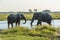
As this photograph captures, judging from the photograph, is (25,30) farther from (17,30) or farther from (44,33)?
(44,33)

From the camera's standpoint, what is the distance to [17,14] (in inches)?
635

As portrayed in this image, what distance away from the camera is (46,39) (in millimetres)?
10781

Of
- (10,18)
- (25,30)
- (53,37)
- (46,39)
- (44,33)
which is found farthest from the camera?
(10,18)

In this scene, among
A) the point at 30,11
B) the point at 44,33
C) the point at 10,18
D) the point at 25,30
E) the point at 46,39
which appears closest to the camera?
the point at 46,39

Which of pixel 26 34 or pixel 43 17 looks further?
pixel 43 17

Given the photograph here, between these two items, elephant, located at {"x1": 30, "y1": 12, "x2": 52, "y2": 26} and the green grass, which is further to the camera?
elephant, located at {"x1": 30, "y1": 12, "x2": 52, "y2": 26}

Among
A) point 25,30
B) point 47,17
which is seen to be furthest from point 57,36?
point 47,17

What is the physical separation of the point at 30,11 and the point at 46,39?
7.34m

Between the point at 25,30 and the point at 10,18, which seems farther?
the point at 10,18

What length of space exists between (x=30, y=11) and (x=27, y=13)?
786 millimetres

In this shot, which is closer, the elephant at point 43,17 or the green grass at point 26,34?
the green grass at point 26,34

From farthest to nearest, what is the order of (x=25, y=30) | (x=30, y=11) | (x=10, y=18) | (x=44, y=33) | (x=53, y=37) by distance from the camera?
(x=30, y=11), (x=10, y=18), (x=25, y=30), (x=44, y=33), (x=53, y=37)

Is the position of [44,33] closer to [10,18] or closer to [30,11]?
[10,18]

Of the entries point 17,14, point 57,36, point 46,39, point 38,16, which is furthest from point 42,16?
point 46,39
